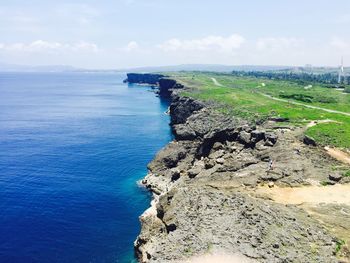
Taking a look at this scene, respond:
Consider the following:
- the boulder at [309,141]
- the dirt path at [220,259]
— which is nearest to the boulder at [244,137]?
the boulder at [309,141]

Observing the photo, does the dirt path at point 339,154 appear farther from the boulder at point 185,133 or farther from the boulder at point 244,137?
the boulder at point 185,133

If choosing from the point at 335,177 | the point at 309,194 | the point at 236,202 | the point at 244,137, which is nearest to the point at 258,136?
the point at 244,137

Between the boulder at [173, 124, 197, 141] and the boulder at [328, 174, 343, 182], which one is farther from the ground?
the boulder at [328, 174, 343, 182]

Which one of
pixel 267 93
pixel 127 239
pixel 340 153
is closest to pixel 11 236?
pixel 127 239

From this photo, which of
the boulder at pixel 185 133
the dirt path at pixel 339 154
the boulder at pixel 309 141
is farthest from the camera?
the boulder at pixel 185 133

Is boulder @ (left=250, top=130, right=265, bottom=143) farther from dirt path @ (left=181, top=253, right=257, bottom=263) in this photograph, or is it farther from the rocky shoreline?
dirt path @ (left=181, top=253, right=257, bottom=263)

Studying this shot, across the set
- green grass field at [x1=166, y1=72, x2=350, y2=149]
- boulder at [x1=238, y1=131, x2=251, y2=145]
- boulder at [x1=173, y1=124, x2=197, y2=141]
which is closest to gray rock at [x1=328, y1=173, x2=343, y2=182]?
green grass field at [x1=166, y1=72, x2=350, y2=149]
